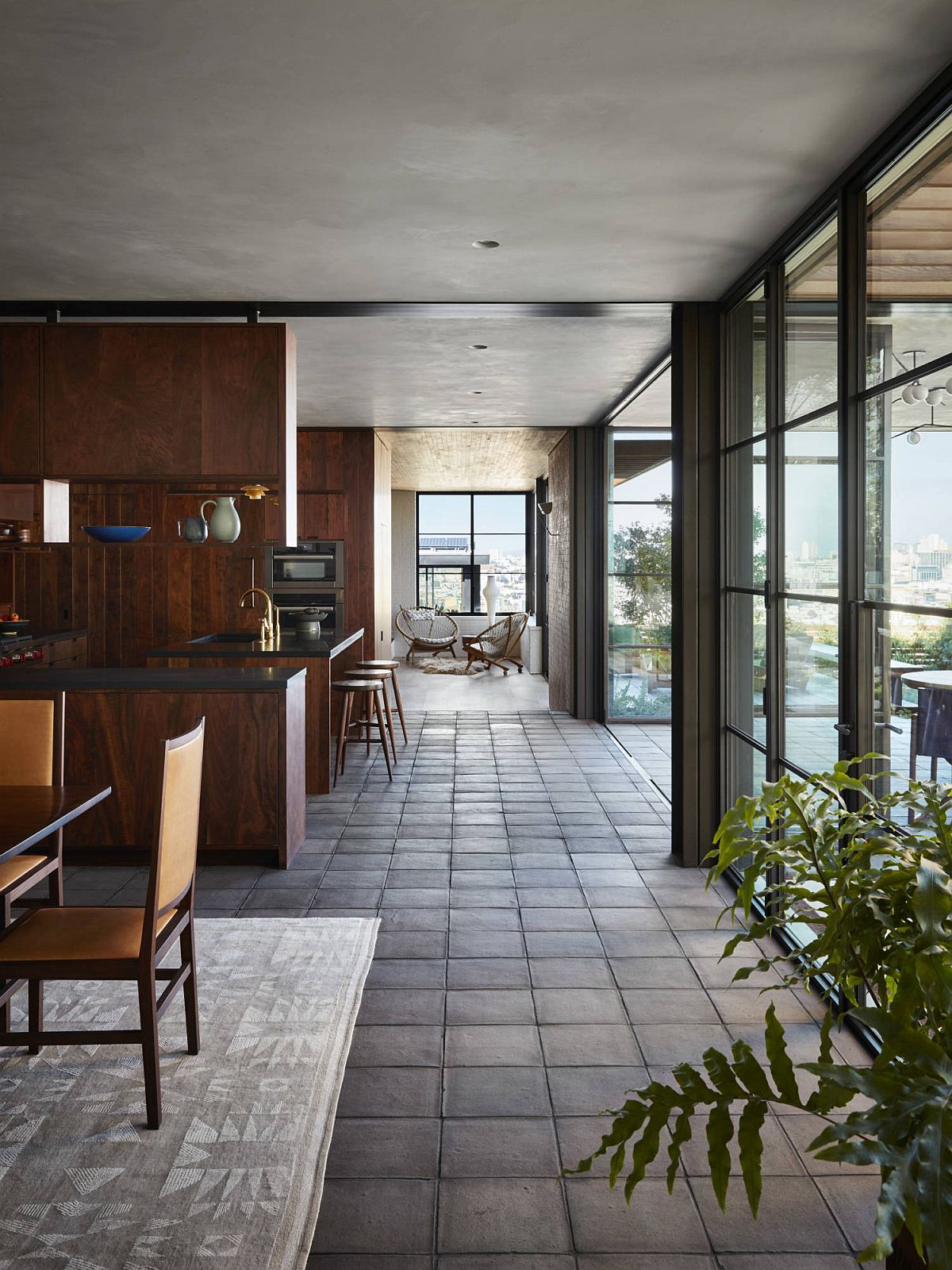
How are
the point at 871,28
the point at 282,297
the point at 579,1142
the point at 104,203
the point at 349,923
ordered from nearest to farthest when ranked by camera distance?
the point at 871,28 → the point at 579,1142 → the point at 104,203 → the point at 349,923 → the point at 282,297

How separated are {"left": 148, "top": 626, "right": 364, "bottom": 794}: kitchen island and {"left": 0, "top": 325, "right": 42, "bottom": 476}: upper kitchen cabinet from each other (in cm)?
134

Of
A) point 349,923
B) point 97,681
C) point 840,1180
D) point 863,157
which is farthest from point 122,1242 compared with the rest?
point 863,157

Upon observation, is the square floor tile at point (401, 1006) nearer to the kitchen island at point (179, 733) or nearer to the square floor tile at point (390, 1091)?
the square floor tile at point (390, 1091)

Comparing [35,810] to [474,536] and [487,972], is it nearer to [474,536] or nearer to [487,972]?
[487,972]

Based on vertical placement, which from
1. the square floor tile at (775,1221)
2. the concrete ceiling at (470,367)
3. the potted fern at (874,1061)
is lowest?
the square floor tile at (775,1221)

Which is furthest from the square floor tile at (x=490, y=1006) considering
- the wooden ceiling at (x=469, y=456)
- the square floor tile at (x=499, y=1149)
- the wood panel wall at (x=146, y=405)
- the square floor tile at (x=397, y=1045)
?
the wooden ceiling at (x=469, y=456)

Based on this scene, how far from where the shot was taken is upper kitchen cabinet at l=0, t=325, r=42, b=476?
445cm

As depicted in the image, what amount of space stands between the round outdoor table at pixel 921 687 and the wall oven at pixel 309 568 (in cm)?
627

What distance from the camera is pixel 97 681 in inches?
170

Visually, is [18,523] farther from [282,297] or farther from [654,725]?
[654,725]

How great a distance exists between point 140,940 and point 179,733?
211cm

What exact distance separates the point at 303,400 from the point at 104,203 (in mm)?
3803

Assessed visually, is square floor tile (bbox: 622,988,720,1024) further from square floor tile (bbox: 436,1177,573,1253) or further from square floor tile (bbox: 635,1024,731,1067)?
square floor tile (bbox: 436,1177,573,1253)

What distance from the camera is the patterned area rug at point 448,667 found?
41.7ft
